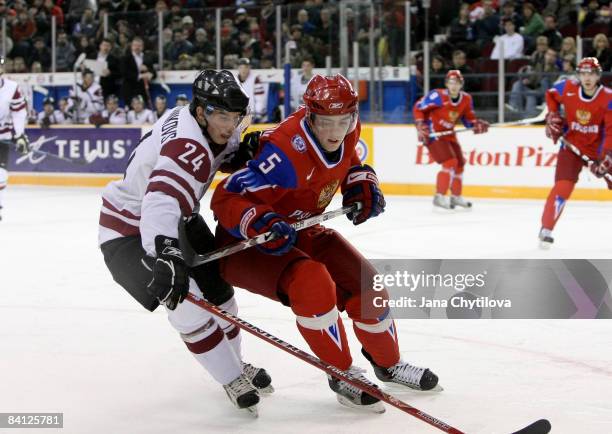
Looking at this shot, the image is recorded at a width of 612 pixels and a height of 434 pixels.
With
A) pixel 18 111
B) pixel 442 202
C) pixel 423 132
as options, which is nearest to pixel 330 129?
pixel 18 111

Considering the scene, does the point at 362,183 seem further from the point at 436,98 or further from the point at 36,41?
the point at 36,41

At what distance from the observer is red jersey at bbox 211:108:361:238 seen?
2982 millimetres

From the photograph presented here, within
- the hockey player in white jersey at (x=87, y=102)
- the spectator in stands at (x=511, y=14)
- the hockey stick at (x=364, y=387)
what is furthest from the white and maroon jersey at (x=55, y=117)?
the hockey stick at (x=364, y=387)

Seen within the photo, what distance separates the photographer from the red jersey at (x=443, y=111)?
9047mm

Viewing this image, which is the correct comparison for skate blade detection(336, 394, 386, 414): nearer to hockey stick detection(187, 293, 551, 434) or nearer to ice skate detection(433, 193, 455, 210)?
hockey stick detection(187, 293, 551, 434)

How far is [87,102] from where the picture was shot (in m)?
11.8

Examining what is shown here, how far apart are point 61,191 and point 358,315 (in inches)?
324

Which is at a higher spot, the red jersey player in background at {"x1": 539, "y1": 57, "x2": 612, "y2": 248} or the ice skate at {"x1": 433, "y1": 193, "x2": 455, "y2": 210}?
the red jersey player in background at {"x1": 539, "y1": 57, "x2": 612, "y2": 248}

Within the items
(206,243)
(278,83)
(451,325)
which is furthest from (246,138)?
(278,83)

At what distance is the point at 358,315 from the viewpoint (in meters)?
3.10

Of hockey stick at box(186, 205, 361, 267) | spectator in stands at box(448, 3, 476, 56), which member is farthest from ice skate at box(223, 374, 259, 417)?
spectator in stands at box(448, 3, 476, 56)

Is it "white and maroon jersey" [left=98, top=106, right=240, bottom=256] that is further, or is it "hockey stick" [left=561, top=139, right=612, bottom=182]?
"hockey stick" [left=561, top=139, right=612, bottom=182]

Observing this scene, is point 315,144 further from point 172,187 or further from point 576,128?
point 576,128

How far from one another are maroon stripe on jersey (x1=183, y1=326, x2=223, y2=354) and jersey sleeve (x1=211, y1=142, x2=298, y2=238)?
0.32 meters
